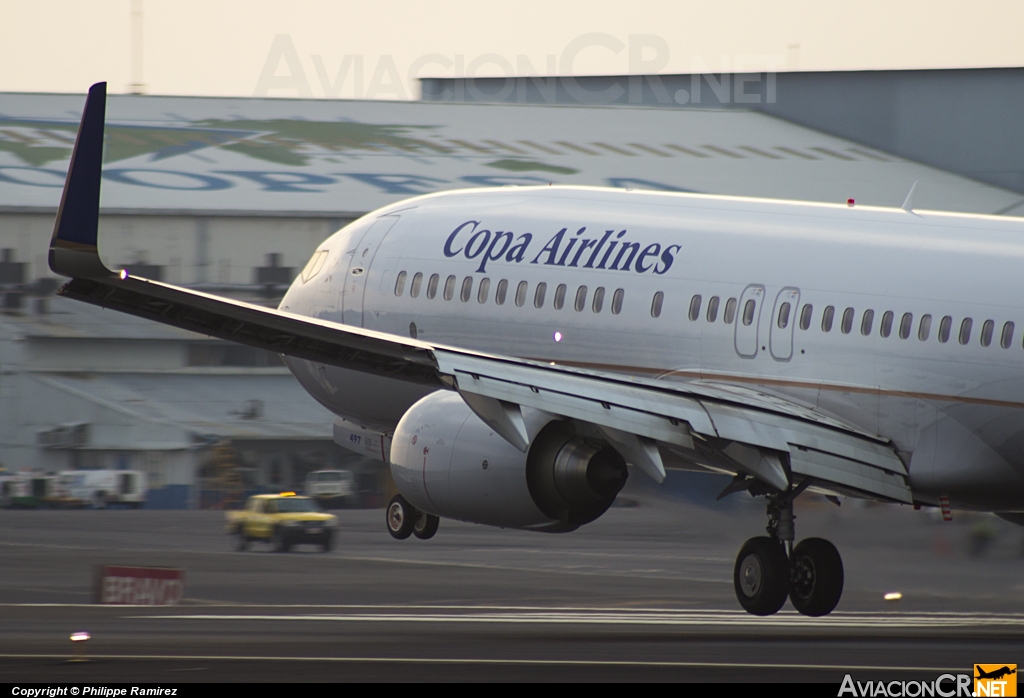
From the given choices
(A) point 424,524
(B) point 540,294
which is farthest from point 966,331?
(A) point 424,524

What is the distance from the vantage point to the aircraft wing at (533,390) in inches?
624

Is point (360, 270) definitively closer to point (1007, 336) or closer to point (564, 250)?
point (564, 250)

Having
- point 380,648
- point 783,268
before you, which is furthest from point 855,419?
point 380,648

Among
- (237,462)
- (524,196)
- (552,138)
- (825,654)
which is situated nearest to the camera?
(825,654)

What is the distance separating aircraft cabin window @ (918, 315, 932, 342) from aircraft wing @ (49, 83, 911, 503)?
54.8 inches

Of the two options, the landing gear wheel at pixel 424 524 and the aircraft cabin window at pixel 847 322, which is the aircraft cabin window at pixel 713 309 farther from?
the landing gear wheel at pixel 424 524

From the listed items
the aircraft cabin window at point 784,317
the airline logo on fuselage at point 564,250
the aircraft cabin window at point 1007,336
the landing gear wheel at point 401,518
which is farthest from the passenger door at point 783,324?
the landing gear wheel at point 401,518

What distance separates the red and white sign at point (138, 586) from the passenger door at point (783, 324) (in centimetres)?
961

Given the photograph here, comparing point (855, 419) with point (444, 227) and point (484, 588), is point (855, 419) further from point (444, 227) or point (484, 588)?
point (484, 588)

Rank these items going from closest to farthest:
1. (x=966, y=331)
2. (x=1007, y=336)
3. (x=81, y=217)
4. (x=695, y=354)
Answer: (x=81, y=217) → (x=1007, y=336) → (x=966, y=331) → (x=695, y=354)

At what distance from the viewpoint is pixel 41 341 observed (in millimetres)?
57531

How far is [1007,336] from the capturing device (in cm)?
1988

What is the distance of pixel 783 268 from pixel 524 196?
17.0 feet

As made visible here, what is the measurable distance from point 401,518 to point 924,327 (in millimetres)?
7978
